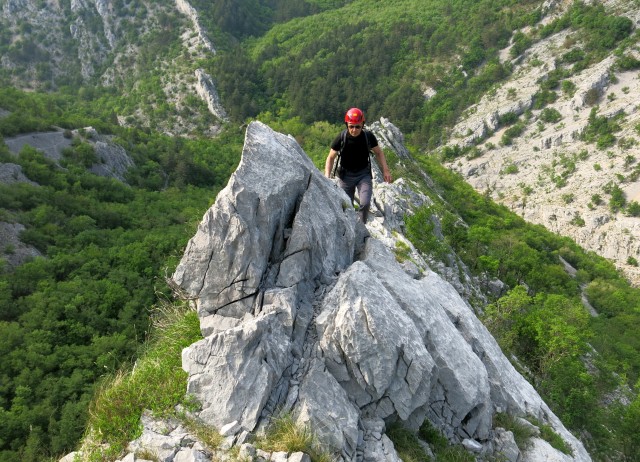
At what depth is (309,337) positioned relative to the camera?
6.77m

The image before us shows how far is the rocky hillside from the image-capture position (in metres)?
55.0

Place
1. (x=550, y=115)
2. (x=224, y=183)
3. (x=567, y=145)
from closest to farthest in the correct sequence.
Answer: (x=567, y=145) → (x=224, y=183) → (x=550, y=115)

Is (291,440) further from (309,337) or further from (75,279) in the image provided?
(75,279)

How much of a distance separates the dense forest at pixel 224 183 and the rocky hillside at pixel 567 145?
3299mm

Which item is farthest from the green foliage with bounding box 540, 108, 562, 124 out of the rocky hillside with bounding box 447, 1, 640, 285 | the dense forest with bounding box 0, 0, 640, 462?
the dense forest with bounding box 0, 0, 640, 462

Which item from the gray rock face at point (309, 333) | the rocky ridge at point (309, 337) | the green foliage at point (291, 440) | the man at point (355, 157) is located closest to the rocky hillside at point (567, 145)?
the man at point (355, 157)

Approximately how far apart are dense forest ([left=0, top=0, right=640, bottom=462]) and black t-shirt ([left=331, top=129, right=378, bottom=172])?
595 centimetres

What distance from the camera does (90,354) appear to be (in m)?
23.9

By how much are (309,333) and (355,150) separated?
4801 millimetres

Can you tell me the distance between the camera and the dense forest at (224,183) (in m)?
18.4

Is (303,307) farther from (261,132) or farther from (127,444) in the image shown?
(261,132)

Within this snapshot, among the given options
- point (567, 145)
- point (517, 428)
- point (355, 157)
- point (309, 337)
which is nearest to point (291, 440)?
point (309, 337)

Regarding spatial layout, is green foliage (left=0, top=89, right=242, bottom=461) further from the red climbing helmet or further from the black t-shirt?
the red climbing helmet

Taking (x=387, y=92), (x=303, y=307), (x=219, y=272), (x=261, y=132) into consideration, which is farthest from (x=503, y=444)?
(x=387, y=92)
